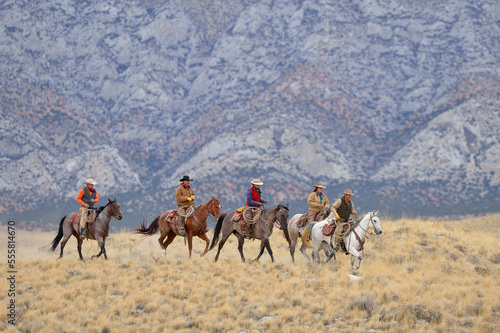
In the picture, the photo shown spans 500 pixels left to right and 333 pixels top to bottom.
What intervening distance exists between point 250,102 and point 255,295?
6667 cm

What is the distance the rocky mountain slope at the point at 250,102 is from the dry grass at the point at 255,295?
46.9 metres

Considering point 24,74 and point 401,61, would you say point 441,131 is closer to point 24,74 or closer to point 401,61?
point 401,61

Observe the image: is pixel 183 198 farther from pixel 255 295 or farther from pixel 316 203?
pixel 255 295

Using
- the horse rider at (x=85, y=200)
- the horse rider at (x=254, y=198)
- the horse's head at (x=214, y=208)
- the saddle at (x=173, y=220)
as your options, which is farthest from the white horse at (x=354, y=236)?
the horse rider at (x=85, y=200)

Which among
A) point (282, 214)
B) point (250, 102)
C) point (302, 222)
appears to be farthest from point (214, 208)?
point (250, 102)

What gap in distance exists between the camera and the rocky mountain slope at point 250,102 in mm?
69125

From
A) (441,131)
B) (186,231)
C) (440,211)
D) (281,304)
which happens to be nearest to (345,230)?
(281,304)

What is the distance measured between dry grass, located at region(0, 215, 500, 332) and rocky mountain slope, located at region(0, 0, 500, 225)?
4694 centimetres

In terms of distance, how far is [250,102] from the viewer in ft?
263

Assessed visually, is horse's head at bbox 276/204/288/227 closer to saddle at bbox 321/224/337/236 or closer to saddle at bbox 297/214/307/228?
saddle at bbox 321/224/337/236

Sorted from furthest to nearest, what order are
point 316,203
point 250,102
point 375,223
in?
point 250,102, point 316,203, point 375,223

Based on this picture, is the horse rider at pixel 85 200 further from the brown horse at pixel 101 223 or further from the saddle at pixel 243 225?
the saddle at pixel 243 225

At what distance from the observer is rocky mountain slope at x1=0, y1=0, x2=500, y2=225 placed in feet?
227

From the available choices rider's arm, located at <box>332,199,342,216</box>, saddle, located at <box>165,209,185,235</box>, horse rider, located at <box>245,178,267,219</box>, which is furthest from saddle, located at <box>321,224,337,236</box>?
saddle, located at <box>165,209,185,235</box>
